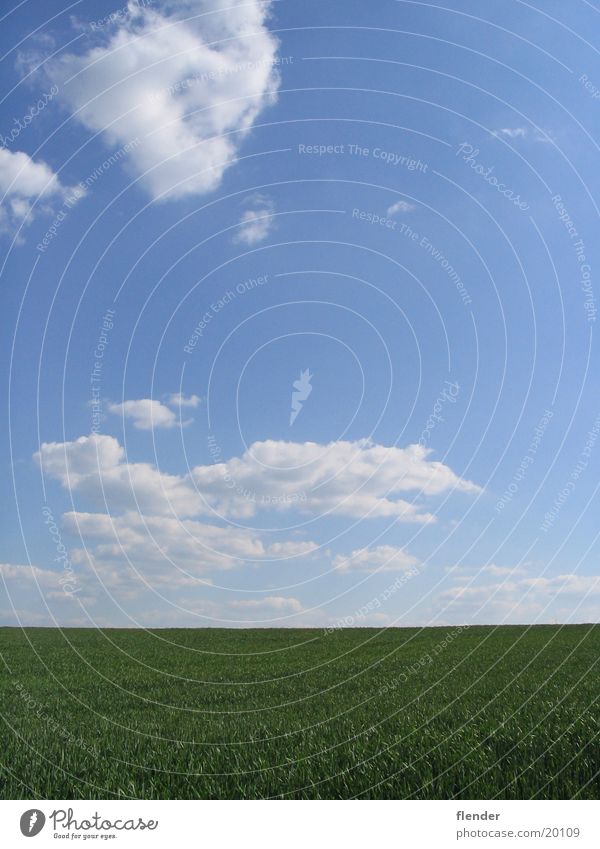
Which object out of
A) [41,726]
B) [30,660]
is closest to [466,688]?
[41,726]

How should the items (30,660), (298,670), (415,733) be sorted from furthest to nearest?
(30,660), (298,670), (415,733)

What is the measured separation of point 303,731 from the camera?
12.2 meters

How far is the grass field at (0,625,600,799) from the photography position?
8.27 meters

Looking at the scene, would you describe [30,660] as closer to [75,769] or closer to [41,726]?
[41,726]

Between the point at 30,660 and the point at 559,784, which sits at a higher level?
the point at 30,660

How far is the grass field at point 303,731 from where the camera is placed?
8273mm

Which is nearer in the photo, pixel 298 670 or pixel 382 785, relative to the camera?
pixel 382 785

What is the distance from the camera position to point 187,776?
8781 millimetres

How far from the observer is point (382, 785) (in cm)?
819

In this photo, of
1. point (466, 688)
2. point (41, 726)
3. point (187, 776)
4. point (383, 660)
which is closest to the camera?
point (187, 776)
